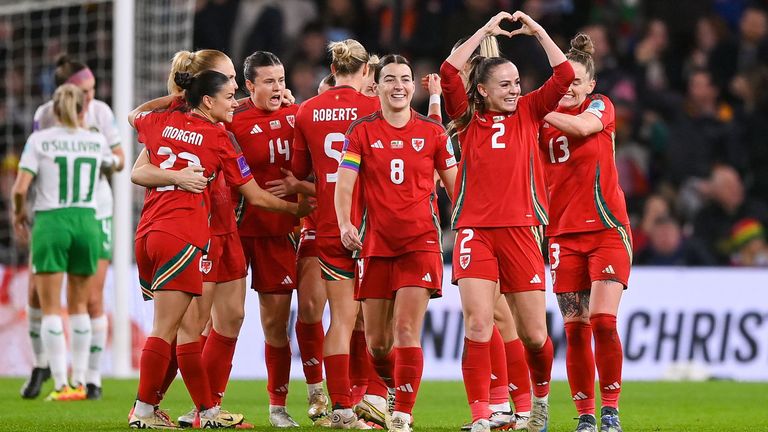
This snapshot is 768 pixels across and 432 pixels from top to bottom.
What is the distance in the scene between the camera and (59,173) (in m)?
9.88

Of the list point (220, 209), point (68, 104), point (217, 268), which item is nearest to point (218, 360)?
point (217, 268)

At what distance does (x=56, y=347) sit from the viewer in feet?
32.6

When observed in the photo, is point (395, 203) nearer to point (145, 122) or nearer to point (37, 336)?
point (145, 122)

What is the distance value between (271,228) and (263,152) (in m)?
0.47

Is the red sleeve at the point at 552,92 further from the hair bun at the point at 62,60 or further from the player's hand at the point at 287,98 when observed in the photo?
the hair bun at the point at 62,60

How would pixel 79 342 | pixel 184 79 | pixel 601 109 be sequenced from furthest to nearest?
pixel 79 342, pixel 184 79, pixel 601 109

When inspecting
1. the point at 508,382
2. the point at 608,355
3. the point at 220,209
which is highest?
the point at 220,209

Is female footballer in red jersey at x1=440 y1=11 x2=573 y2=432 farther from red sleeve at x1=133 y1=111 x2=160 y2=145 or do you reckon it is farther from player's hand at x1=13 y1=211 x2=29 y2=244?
player's hand at x1=13 y1=211 x2=29 y2=244

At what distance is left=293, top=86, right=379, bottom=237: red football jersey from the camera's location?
24.5 feet

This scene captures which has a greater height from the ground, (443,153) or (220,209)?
(443,153)

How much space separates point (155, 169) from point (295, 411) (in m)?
2.50

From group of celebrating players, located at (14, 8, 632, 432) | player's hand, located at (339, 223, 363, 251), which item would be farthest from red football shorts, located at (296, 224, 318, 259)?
player's hand, located at (339, 223, 363, 251)

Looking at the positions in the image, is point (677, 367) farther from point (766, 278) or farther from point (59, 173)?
point (59, 173)

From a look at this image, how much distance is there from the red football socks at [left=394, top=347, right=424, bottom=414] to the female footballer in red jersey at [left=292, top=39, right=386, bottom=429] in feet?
2.13
